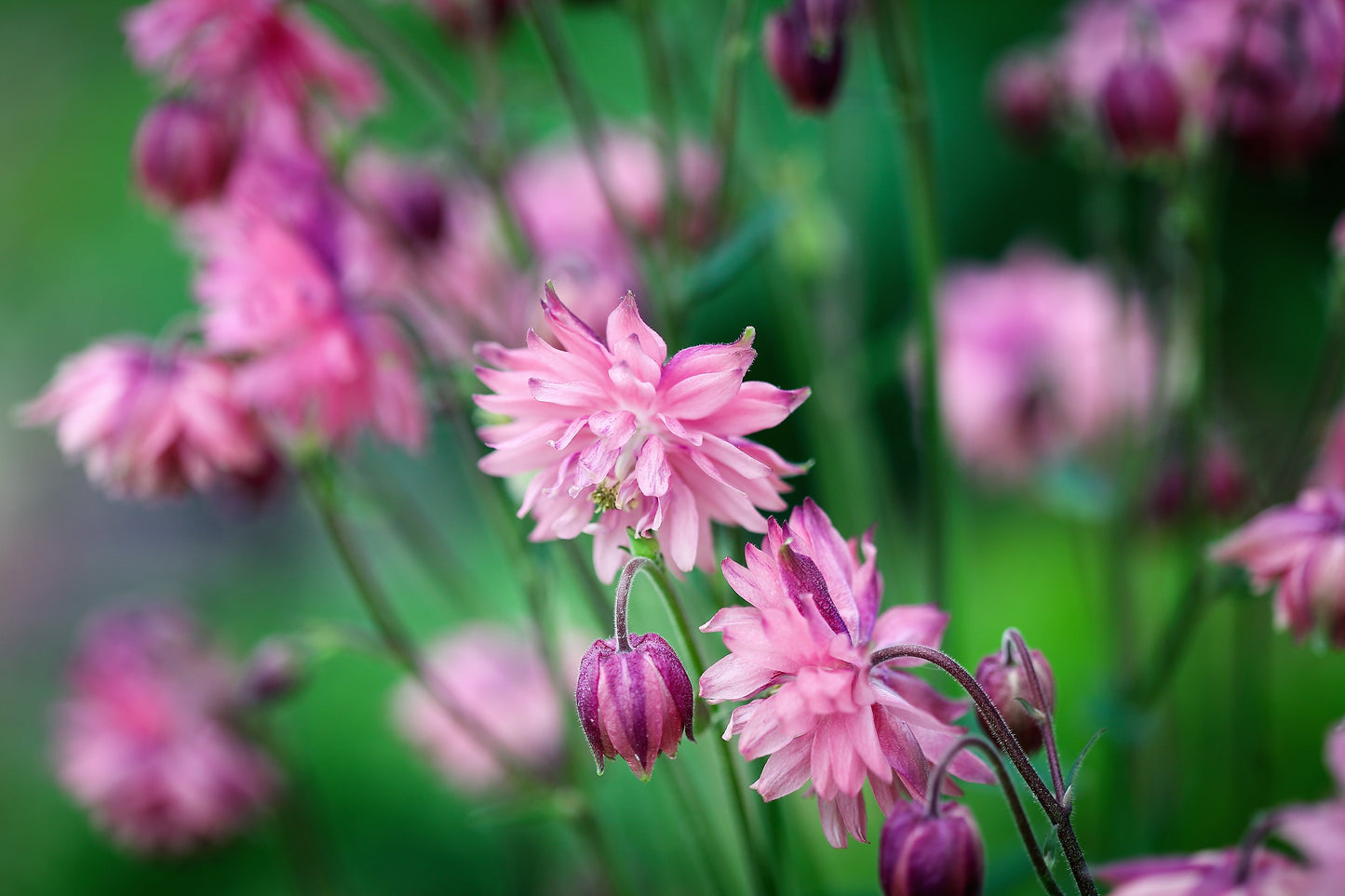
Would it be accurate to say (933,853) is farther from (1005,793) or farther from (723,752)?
(723,752)

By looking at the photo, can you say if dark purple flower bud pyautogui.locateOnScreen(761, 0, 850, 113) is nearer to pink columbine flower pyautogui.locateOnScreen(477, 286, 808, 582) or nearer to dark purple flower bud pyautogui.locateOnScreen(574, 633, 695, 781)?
pink columbine flower pyautogui.locateOnScreen(477, 286, 808, 582)

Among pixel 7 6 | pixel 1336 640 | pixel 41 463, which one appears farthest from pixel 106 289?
pixel 1336 640

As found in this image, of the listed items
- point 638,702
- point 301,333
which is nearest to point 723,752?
point 638,702

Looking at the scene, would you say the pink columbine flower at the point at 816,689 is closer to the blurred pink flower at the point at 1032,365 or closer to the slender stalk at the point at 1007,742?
the slender stalk at the point at 1007,742

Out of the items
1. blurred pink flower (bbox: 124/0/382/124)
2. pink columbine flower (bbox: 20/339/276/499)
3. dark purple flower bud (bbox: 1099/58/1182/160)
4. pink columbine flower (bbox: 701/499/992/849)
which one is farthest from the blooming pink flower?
dark purple flower bud (bbox: 1099/58/1182/160)

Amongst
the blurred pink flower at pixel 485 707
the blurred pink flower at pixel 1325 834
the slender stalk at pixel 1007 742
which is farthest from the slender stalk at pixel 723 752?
the blurred pink flower at pixel 485 707
